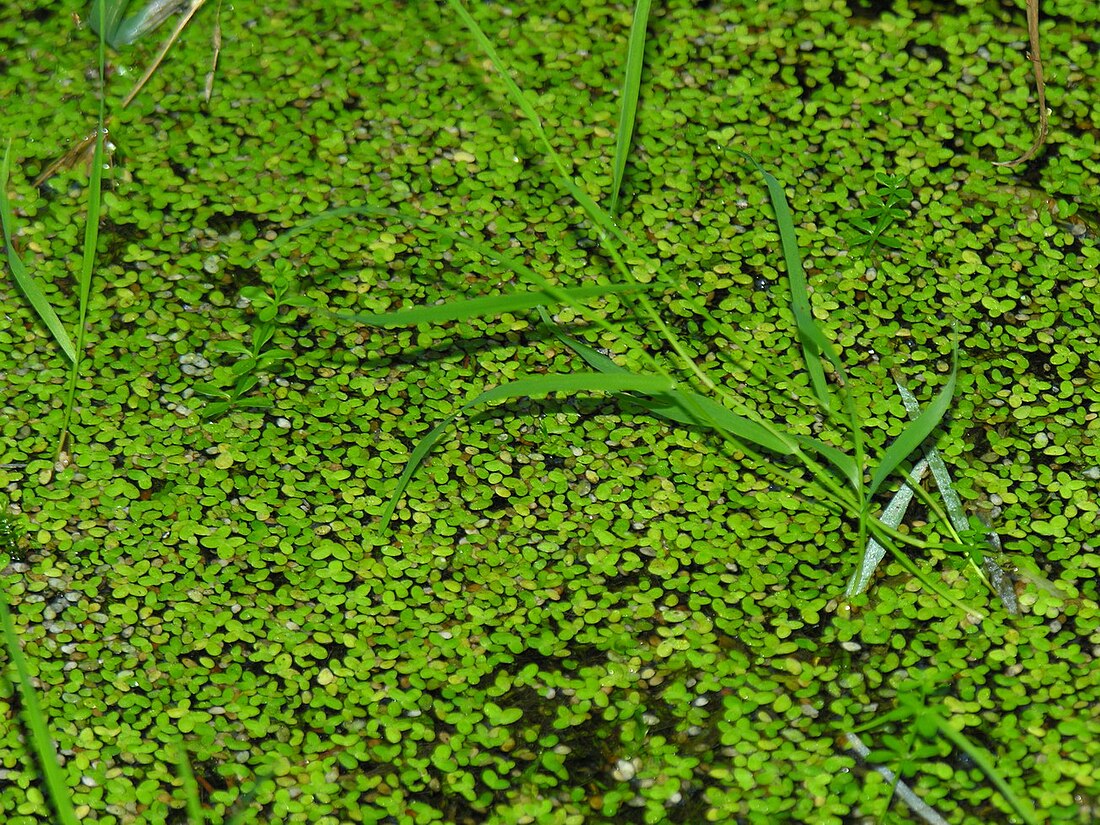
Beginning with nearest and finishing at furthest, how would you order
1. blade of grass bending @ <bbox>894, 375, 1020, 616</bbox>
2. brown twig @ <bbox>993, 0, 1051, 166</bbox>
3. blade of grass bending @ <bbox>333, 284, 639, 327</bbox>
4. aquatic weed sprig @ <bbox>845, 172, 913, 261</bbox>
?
blade of grass bending @ <bbox>333, 284, 639, 327</bbox>, blade of grass bending @ <bbox>894, 375, 1020, 616</bbox>, brown twig @ <bbox>993, 0, 1051, 166</bbox>, aquatic weed sprig @ <bbox>845, 172, 913, 261</bbox>

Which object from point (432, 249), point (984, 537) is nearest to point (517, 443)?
point (432, 249)

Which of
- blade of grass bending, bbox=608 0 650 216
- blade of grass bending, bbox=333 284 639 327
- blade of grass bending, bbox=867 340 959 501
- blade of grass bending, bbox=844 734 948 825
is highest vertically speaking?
blade of grass bending, bbox=608 0 650 216

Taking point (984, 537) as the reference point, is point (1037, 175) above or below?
above

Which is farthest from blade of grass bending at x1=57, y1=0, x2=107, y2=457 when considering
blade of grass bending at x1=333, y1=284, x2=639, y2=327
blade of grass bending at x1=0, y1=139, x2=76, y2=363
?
blade of grass bending at x1=333, y1=284, x2=639, y2=327

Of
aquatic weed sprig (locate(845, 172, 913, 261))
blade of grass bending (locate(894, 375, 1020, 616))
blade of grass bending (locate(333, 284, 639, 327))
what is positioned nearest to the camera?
blade of grass bending (locate(333, 284, 639, 327))

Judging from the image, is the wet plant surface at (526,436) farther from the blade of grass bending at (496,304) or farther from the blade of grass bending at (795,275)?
the blade of grass bending at (496,304)

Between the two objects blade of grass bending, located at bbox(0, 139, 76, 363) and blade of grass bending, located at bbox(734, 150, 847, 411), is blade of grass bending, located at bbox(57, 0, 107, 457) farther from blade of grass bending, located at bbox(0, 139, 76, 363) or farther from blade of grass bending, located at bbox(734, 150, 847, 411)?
blade of grass bending, located at bbox(734, 150, 847, 411)

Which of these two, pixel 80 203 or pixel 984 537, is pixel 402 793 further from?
pixel 80 203

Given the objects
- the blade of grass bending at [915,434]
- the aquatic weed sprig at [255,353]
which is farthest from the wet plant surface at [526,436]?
the blade of grass bending at [915,434]
